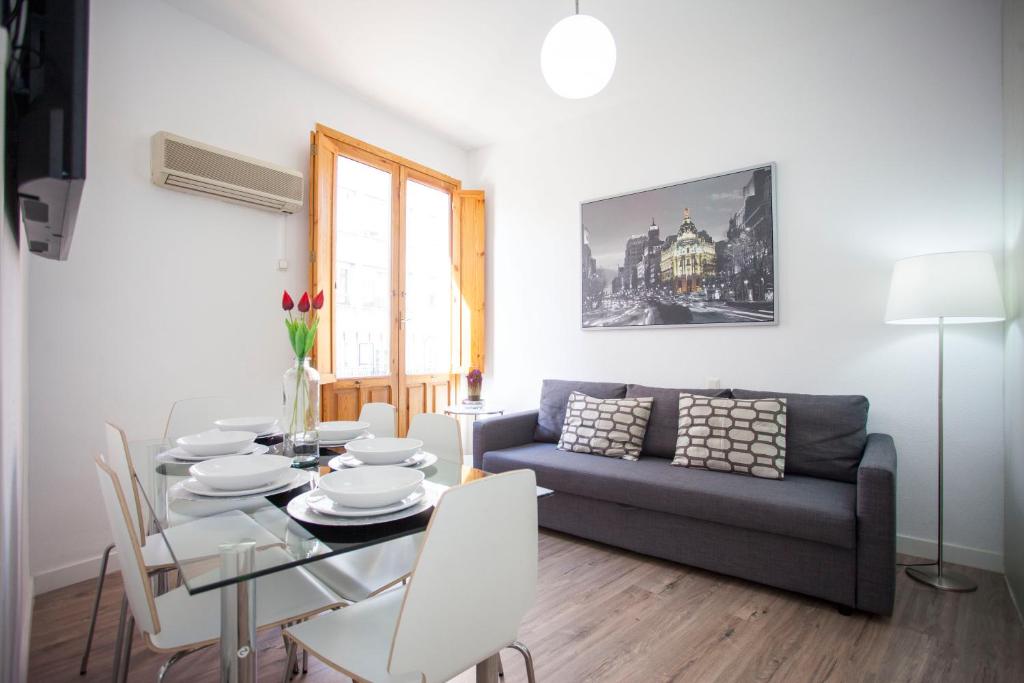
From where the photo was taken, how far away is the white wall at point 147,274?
8.03 feet

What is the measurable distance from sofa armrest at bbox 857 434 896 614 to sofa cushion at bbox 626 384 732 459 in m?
1.02

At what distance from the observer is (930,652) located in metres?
1.86

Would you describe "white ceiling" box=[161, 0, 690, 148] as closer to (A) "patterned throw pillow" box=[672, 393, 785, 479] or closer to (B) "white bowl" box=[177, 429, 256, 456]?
(A) "patterned throw pillow" box=[672, 393, 785, 479]

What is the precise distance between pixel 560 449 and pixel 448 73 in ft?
8.54

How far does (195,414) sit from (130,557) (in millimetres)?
1543

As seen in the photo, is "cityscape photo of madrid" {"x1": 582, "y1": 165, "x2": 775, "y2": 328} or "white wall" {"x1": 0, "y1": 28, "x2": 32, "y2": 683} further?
"cityscape photo of madrid" {"x1": 582, "y1": 165, "x2": 775, "y2": 328}

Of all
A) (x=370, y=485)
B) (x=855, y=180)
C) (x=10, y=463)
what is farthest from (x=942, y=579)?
(x=10, y=463)

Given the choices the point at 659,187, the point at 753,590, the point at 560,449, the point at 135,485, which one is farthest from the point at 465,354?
the point at 135,485

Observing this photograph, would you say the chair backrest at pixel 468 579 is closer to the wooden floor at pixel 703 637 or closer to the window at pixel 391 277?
the wooden floor at pixel 703 637

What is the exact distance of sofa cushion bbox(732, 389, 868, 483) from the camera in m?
2.61

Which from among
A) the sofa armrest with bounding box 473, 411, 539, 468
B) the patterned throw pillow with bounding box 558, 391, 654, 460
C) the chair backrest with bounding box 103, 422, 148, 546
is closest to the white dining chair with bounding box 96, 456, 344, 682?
the chair backrest with bounding box 103, 422, 148, 546

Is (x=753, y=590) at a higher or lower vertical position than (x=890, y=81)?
lower

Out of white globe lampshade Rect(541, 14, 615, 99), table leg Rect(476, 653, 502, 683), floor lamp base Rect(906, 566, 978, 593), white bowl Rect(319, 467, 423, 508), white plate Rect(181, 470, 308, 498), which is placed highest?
white globe lampshade Rect(541, 14, 615, 99)

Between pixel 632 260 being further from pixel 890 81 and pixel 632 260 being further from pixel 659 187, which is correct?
pixel 890 81
